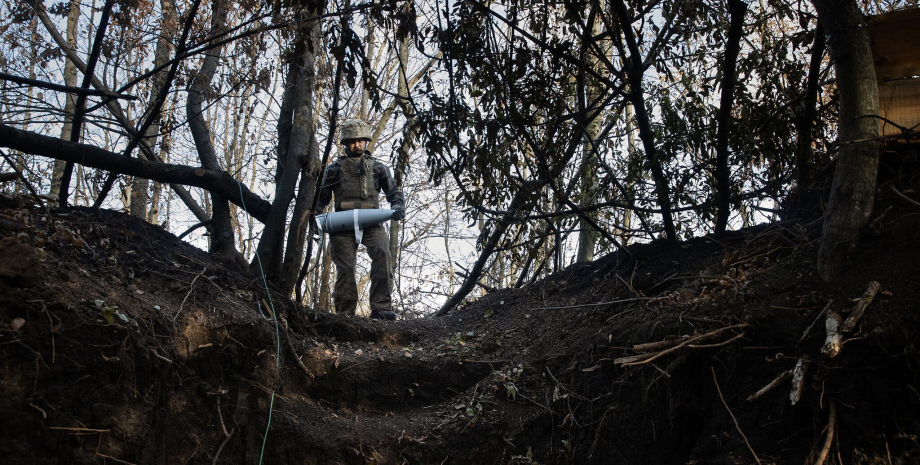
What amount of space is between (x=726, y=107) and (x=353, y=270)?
13.8ft

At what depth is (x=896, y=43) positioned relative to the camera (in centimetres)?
369

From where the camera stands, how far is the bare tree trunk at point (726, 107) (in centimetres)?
373

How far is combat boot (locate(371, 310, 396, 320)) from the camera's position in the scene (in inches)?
261

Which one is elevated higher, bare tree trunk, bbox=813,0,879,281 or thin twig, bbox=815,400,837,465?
bare tree trunk, bbox=813,0,879,281

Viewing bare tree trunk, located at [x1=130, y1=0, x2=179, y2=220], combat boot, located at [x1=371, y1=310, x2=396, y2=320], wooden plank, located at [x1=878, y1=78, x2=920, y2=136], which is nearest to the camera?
wooden plank, located at [x1=878, y1=78, x2=920, y2=136]

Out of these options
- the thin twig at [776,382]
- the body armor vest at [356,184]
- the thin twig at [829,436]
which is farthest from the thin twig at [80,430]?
the body armor vest at [356,184]

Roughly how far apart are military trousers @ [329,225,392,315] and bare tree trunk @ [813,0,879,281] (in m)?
4.46

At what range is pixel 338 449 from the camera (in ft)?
13.3

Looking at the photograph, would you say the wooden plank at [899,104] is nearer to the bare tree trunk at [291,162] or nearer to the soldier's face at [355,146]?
the bare tree trunk at [291,162]

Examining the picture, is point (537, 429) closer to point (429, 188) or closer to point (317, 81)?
point (317, 81)

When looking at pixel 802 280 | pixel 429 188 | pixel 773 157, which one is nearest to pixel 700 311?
pixel 802 280

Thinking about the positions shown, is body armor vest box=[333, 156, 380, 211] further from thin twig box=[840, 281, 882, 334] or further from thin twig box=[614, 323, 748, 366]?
thin twig box=[840, 281, 882, 334]

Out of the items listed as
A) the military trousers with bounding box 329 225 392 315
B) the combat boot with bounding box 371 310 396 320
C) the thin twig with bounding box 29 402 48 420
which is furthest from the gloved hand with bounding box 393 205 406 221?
the thin twig with bounding box 29 402 48 420

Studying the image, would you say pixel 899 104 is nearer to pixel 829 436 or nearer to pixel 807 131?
pixel 807 131
